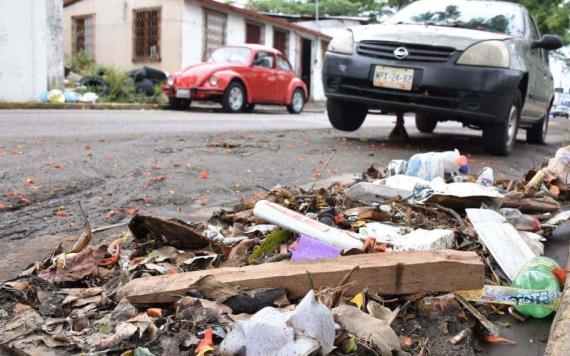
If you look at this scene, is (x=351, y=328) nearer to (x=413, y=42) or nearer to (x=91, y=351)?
(x=91, y=351)

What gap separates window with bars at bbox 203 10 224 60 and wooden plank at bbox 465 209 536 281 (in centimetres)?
1854

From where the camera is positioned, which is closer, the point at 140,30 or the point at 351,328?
the point at 351,328

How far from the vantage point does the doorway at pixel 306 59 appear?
27.8 meters

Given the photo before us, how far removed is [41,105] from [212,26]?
9.02 m

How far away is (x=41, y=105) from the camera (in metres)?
13.4

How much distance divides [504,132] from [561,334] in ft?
15.2

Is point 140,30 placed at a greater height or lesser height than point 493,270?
greater

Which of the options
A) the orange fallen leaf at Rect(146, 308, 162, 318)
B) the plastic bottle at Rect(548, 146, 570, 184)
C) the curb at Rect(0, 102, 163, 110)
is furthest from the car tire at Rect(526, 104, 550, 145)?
the curb at Rect(0, 102, 163, 110)

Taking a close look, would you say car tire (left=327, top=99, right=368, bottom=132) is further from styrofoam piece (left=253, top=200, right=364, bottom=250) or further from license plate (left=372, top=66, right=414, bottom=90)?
styrofoam piece (left=253, top=200, right=364, bottom=250)

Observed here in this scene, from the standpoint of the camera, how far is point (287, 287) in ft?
6.40

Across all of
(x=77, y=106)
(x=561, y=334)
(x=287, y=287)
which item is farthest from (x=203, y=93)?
(x=561, y=334)

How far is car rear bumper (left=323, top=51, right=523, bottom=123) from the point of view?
5.42 metres

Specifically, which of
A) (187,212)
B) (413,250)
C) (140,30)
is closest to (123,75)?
(140,30)

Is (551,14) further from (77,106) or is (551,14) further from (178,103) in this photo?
(77,106)
